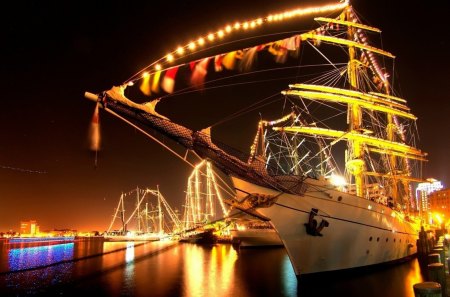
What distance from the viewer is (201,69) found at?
1581 cm

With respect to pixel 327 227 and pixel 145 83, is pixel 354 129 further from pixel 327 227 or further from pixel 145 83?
pixel 145 83

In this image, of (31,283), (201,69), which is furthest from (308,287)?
(31,283)

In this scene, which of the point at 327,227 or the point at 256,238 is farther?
the point at 256,238

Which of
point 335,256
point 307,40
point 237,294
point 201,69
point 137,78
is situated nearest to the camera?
point 137,78

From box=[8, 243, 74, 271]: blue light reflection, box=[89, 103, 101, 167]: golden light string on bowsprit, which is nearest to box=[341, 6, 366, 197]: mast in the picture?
box=[89, 103, 101, 167]: golden light string on bowsprit

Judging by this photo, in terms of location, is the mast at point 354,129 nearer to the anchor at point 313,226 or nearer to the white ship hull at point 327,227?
the white ship hull at point 327,227

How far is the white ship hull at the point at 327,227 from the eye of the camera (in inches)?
798

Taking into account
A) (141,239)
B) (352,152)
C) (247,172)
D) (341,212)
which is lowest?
(141,239)

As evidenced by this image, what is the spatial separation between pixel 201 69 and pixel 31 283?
63.1ft

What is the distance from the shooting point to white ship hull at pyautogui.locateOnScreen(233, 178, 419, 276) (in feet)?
66.5

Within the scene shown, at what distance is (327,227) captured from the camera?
2127cm

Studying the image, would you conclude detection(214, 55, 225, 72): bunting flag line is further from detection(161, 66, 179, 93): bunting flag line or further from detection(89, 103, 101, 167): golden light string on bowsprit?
detection(89, 103, 101, 167): golden light string on bowsprit

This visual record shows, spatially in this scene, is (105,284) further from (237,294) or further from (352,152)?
(352,152)

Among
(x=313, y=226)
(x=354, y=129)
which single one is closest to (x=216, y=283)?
(x=313, y=226)
